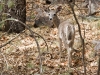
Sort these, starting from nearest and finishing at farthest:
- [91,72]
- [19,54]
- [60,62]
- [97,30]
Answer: [91,72] < [60,62] < [19,54] < [97,30]

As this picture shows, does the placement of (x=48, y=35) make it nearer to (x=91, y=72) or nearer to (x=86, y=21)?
(x=86, y=21)

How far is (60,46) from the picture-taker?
917 cm

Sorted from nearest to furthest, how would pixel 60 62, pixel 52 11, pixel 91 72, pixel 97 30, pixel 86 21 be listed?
1. pixel 91 72
2. pixel 60 62
3. pixel 52 11
4. pixel 97 30
5. pixel 86 21

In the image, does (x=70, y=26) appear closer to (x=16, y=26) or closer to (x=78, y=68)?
(x=78, y=68)

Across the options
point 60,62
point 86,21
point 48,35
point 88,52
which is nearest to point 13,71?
point 60,62

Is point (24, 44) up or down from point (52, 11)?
down

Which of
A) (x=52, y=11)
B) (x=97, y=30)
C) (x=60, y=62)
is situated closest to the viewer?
(x=60, y=62)

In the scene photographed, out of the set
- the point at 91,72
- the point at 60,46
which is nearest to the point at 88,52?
the point at 60,46

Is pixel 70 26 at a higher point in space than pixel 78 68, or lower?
higher

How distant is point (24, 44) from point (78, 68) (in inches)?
112

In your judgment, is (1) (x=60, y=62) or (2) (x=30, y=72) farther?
(1) (x=60, y=62)

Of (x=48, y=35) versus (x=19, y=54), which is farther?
(x=48, y=35)

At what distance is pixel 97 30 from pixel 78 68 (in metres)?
3.47

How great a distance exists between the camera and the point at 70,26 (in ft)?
26.5
